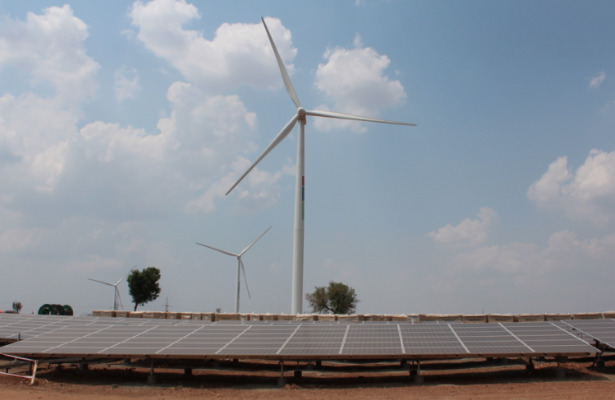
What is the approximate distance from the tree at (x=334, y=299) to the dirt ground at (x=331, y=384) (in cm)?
6686

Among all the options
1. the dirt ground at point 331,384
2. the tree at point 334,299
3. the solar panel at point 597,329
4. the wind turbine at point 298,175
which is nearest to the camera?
the dirt ground at point 331,384

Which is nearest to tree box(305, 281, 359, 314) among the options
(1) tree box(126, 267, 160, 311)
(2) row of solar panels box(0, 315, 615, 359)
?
(1) tree box(126, 267, 160, 311)

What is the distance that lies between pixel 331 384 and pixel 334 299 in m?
72.1

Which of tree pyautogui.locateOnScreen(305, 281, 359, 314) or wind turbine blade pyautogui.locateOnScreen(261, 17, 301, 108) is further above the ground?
wind turbine blade pyautogui.locateOnScreen(261, 17, 301, 108)

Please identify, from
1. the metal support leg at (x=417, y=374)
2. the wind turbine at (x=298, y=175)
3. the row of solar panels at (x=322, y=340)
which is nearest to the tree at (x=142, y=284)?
the wind turbine at (x=298, y=175)

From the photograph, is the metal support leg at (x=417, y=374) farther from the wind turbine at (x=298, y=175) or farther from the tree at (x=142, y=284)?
the tree at (x=142, y=284)

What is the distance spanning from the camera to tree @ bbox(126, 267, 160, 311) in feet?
327

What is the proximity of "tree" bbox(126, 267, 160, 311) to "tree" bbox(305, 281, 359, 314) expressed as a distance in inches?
1259

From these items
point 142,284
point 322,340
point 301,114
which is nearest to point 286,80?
point 301,114

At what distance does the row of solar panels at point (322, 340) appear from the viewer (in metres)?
22.6

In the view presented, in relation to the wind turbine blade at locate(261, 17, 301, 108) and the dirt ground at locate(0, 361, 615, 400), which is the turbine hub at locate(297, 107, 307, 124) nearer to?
the wind turbine blade at locate(261, 17, 301, 108)

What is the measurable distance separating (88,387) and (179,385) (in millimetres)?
4241

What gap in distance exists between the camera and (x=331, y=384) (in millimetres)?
23172

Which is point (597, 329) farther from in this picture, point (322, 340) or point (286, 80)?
point (286, 80)
